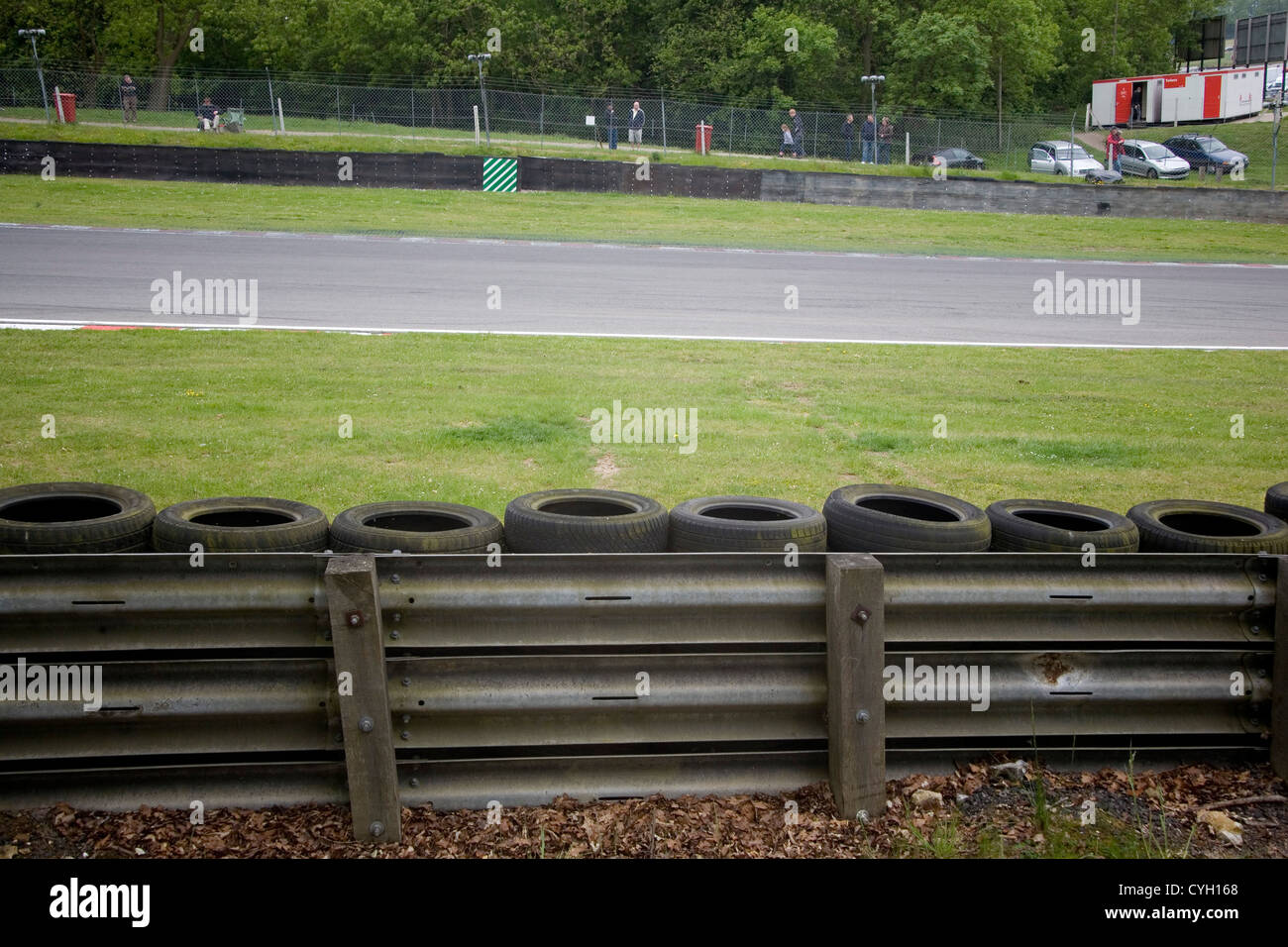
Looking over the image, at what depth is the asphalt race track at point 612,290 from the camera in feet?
45.4

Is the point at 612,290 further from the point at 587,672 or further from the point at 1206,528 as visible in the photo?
the point at 587,672

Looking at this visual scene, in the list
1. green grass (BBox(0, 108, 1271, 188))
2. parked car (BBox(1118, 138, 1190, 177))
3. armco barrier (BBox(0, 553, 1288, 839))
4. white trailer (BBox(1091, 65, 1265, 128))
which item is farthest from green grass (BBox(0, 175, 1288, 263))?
white trailer (BBox(1091, 65, 1265, 128))

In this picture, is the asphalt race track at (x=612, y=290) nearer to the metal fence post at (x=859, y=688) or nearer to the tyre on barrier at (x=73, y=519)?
the tyre on barrier at (x=73, y=519)

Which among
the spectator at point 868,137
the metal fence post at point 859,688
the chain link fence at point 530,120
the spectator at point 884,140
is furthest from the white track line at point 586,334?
the spectator at point 884,140

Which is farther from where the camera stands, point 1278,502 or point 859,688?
point 1278,502

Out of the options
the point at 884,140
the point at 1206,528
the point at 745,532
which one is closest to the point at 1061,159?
the point at 884,140

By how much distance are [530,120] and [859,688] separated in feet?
141

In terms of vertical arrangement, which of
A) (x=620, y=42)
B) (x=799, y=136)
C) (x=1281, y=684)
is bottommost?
(x=1281, y=684)

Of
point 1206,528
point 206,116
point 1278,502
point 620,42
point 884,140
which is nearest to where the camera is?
point 1206,528

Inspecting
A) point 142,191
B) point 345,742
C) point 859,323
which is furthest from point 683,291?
point 142,191

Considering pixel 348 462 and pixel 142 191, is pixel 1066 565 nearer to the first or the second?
pixel 348 462

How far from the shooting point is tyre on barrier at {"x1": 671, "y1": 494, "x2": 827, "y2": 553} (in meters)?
4.62

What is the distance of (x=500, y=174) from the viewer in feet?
103
